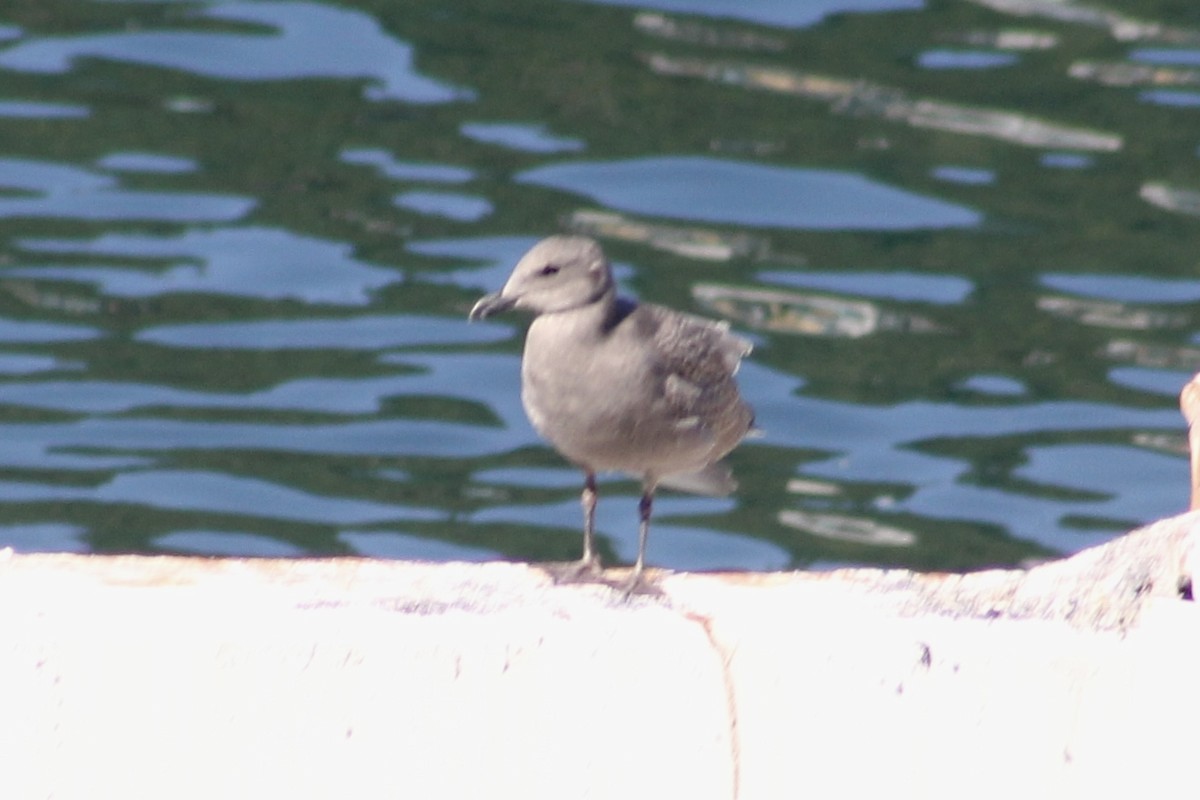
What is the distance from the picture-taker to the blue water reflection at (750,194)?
443 inches

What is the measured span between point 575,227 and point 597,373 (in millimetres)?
6096

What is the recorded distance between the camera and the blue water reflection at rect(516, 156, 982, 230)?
36.9 feet

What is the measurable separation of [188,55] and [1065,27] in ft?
16.9

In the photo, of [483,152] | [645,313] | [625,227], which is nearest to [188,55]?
[483,152]

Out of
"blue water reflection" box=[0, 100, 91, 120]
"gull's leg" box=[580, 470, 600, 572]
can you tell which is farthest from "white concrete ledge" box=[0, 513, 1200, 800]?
"blue water reflection" box=[0, 100, 91, 120]

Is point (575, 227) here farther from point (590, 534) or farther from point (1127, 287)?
point (590, 534)

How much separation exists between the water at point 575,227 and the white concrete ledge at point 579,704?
527 centimetres

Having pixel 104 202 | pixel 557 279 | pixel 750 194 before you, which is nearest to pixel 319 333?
pixel 104 202

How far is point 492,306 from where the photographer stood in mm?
4840

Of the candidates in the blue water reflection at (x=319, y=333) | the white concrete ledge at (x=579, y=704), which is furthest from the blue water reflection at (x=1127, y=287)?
the white concrete ledge at (x=579, y=704)

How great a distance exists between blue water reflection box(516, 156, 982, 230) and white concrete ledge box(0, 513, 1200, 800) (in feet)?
25.2

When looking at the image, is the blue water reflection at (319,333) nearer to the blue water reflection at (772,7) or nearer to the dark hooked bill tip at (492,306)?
the blue water reflection at (772,7)

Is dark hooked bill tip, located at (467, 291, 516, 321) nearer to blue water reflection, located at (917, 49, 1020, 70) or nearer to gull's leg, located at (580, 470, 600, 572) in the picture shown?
gull's leg, located at (580, 470, 600, 572)

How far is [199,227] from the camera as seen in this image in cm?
1120
